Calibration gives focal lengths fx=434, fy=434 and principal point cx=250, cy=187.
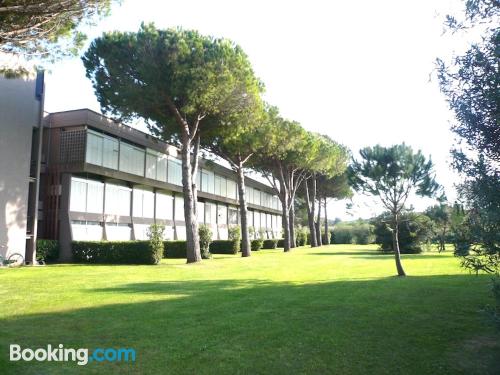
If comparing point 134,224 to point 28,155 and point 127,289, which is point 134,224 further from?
point 127,289

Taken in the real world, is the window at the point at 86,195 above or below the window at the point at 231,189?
below

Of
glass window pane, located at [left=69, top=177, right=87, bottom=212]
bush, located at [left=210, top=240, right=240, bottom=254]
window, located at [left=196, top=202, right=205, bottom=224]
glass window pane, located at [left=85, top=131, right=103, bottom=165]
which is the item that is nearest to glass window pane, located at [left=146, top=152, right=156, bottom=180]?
glass window pane, located at [left=85, top=131, right=103, bottom=165]

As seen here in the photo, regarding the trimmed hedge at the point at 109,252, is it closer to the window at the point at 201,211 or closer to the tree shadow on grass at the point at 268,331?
the tree shadow on grass at the point at 268,331

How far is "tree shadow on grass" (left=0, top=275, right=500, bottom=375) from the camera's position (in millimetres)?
4984

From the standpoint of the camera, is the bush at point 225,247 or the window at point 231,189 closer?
the bush at point 225,247

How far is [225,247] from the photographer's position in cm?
3419

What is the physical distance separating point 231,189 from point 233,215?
2.97 meters

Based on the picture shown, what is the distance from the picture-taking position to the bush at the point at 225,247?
33.5 meters

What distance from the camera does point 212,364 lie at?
5.00 meters

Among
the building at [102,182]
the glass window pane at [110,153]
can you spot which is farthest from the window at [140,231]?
the glass window pane at [110,153]

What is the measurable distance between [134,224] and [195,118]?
374 inches

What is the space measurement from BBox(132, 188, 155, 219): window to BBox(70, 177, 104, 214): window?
12.0 feet

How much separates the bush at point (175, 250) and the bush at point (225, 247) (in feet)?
23.2

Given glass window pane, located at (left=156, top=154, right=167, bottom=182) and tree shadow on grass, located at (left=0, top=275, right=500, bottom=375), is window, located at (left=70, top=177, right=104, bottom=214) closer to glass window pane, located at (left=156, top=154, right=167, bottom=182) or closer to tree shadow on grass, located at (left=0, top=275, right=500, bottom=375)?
glass window pane, located at (left=156, top=154, right=167, bottom=182)
